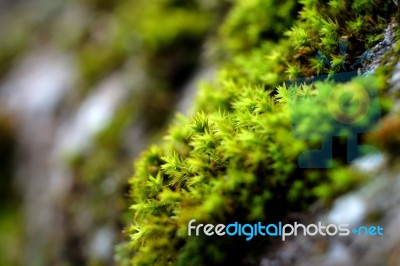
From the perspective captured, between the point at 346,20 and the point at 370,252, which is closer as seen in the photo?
the point at 370,252

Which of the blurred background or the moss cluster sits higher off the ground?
the blurred background

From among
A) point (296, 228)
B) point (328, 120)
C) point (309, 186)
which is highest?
point (328, 120)

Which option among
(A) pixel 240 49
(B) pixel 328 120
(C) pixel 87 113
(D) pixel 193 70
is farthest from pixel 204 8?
(B) pixel 328 120

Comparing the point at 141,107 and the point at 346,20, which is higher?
the point at 141,107

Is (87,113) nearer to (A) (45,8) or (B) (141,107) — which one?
(B) (141,107)

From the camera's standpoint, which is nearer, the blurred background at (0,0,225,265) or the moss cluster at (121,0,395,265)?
the moss cluster at (121,0,395,265)
